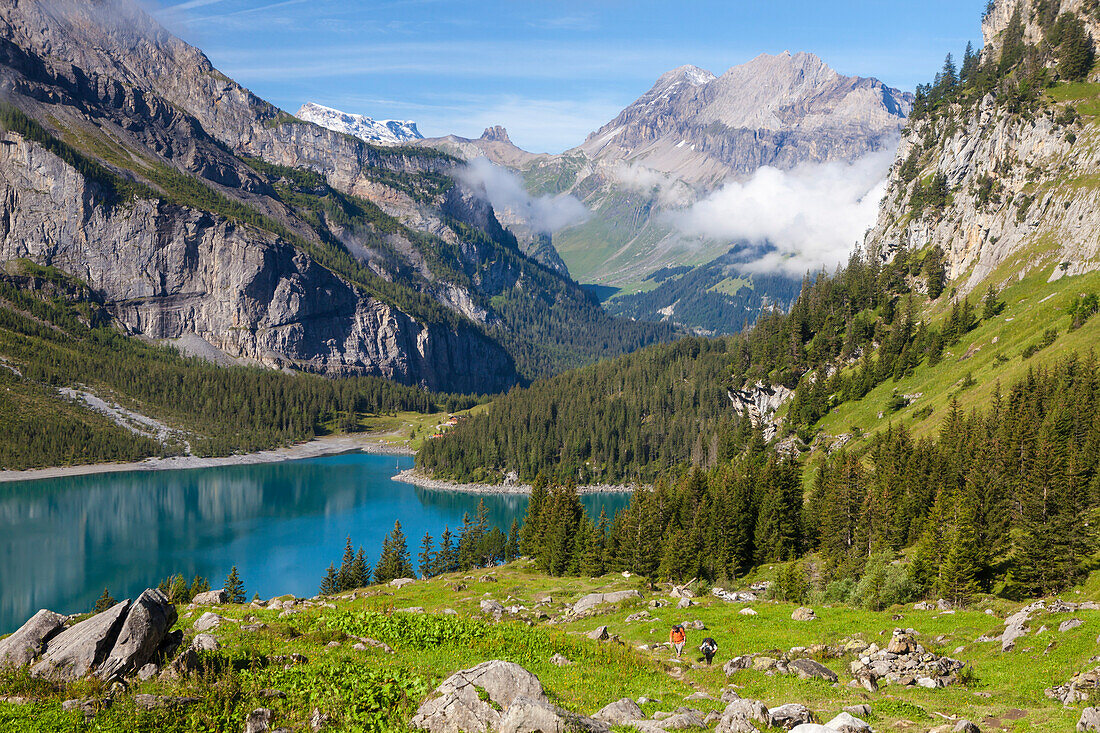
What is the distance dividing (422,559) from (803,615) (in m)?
66.7

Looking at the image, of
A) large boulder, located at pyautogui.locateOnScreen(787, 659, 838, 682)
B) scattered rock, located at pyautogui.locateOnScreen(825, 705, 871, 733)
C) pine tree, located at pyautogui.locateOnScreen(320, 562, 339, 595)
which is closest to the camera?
scattered rock, located at pyautogui.locateOnScreen(825, 705, 871, 733)

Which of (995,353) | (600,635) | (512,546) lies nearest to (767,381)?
(995,353)

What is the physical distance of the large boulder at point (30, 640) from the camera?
19.0 m

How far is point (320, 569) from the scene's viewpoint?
109 metres

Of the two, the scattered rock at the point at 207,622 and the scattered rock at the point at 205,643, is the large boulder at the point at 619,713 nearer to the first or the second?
the scattered rock at the point at 205,643

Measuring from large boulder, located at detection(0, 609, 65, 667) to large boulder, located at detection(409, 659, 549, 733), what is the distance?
11.8 meters

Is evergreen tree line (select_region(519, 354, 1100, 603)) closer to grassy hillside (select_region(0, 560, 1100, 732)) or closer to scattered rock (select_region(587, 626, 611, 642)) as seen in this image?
grassy hillside (select_region(0, 560, 1100, 732))

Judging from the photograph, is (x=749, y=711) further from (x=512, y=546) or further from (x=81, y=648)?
(x=512, y=546)

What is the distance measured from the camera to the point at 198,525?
137875 mm

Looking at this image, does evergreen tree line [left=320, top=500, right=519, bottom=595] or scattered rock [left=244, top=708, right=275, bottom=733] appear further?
evergreen tree line [left=320, top=500, right=519, bottom=595]

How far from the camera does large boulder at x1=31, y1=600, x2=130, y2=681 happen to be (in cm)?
1792

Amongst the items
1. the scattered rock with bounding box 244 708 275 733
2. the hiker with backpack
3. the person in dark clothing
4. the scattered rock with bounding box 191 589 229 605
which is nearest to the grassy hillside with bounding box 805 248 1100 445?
the person in dark clothing

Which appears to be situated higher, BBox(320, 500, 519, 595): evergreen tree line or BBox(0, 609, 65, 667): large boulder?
BBox(0, 609, 65, 667): large boulder

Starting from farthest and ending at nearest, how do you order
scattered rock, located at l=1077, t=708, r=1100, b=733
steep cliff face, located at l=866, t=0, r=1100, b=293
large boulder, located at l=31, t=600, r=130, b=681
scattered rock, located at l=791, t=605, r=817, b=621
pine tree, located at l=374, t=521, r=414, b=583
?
steep cliff face, located at l=866, t=0, r=1100, b=293 < pine tree, located at l=374, t=521, r=414, b=583 < scattered rock, located at l=791, t=605, r=817, b=621 < large boulder, located at l=31, t=600, r=130, b=681 < scattered rock, located at l=1077, t=708, r=1100, b=733
